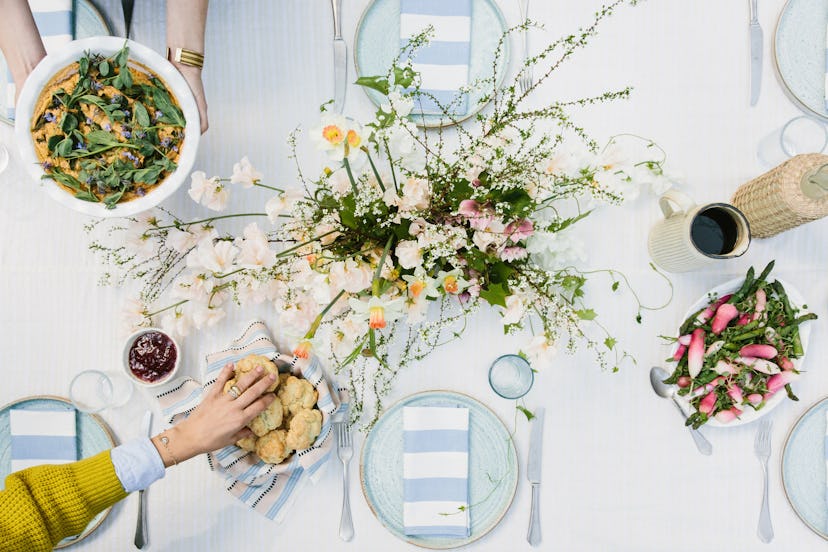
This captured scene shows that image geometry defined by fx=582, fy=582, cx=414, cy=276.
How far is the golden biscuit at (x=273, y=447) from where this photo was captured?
3.46ft

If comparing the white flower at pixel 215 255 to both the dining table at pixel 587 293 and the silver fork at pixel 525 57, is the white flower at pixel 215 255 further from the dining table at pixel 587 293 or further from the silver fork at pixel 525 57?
the silver fork at pixel 525 57

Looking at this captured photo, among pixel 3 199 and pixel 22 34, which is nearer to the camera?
pixel 22 34

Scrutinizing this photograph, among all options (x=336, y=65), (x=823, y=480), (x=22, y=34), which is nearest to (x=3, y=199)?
(x=22, y=34)

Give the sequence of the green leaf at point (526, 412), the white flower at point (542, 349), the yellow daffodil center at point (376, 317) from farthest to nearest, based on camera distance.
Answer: the green leaf at point (526, 412) → the white flower at point (542, 349) → the yellow daffodil center at point (376, 317)

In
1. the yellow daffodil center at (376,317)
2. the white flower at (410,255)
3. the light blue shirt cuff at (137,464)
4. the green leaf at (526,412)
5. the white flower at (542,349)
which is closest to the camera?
the yellow daffodil center at (376,317)

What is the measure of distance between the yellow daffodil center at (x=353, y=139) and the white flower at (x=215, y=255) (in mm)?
255

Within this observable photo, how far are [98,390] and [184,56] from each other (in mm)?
641

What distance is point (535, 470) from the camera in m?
1.15

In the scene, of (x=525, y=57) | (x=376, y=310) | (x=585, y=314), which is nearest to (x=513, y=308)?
(x=585, y=314)

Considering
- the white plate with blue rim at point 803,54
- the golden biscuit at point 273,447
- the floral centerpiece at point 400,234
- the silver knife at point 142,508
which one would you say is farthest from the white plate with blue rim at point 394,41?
the silver knife at point 142,508

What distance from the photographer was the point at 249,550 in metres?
1.16

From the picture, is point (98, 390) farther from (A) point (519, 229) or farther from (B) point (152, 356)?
(A) point (519, 229)

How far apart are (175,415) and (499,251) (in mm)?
686

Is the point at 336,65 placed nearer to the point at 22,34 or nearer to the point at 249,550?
the point at 22,34
